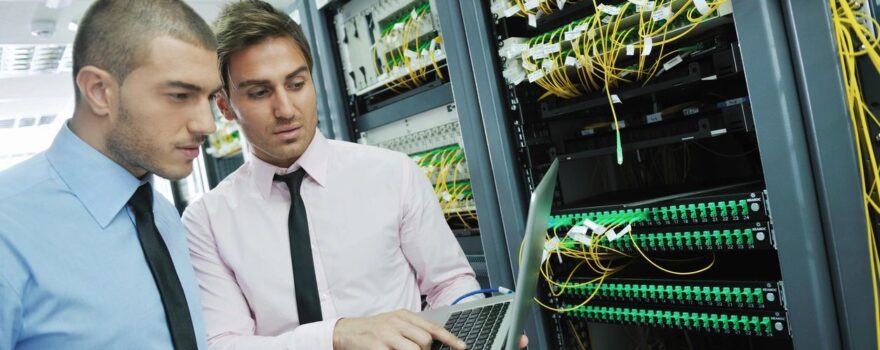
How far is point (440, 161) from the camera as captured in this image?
6.13ft

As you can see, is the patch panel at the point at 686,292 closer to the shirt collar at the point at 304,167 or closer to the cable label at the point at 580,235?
the cable label at the point at 580,235

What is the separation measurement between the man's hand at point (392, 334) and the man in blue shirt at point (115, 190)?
9.9 inches

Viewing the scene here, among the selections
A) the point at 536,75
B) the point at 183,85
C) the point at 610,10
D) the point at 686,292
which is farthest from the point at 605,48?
the point at 183,85

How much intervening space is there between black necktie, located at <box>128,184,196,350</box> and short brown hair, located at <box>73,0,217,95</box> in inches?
8.6

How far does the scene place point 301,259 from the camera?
124 cm

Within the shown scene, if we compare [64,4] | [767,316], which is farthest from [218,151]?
[767,316]

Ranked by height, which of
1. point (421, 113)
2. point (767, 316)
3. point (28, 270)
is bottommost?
point (767, 316)

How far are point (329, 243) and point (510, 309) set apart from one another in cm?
52

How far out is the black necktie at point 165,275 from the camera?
91cm

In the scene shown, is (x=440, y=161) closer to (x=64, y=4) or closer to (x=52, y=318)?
(x=52, y=318)

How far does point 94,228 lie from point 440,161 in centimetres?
114

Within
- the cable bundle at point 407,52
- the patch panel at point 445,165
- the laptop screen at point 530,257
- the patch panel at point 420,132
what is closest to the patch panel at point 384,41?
the cable bundle at point 407,52

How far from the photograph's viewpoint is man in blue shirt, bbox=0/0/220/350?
0.79 meters

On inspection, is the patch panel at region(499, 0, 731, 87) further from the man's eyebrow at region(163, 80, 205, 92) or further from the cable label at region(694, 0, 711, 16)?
the man's eyebrow at region(163, 80, 205, 92)
